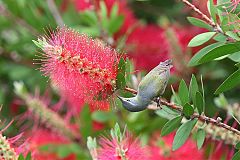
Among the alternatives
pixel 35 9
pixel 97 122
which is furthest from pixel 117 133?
pixel 35 9

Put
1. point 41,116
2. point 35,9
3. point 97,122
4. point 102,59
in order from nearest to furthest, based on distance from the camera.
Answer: point 102,59, point 41,116, point 97,122, point 35,9

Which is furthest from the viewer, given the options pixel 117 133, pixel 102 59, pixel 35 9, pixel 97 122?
pixel 35 9

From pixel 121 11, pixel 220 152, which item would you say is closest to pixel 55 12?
pixel 121 11

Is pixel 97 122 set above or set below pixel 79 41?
below

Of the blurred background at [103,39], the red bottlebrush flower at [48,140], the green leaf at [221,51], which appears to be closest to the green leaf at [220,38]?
the green leaf at [221,51]

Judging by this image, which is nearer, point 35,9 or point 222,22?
point 222,22

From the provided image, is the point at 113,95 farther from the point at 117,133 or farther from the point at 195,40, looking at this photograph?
the point at 195,40

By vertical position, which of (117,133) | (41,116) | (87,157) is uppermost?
(117,133)
